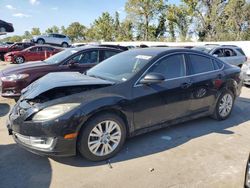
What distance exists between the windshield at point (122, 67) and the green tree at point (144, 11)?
4625 centimetres

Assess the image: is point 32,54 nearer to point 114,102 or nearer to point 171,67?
point 171,67

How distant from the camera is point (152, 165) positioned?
3.75 m

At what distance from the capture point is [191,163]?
3.82 m

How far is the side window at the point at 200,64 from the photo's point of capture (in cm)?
495

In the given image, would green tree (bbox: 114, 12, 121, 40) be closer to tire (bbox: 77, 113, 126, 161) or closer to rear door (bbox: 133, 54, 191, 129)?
rear door (bbox: 133, 54, 191, 129)

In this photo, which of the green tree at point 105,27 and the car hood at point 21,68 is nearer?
the car hood at point 21,68

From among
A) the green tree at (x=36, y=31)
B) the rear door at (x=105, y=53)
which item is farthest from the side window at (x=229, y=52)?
the green tree at (x=36, y=31)

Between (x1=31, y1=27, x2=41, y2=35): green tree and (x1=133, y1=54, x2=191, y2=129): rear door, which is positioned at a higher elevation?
(x1=31, y1=27, x2=41, y2=35): green tree

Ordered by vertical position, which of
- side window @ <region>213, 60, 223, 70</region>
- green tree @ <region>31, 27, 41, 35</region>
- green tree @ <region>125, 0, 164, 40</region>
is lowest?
side window @ <region>213, 60, 223, 70</region>

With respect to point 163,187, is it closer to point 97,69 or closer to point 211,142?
point 211,142

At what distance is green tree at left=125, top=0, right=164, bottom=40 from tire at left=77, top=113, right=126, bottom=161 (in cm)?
4756

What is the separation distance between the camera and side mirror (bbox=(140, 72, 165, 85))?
4027 millimetres

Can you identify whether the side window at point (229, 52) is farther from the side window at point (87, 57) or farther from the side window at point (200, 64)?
the side window at point (200, 64)

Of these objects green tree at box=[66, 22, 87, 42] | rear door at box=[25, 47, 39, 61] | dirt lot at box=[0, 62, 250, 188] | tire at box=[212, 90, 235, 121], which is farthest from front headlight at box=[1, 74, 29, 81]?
green tree at box=[66, 22, 87, 42]
